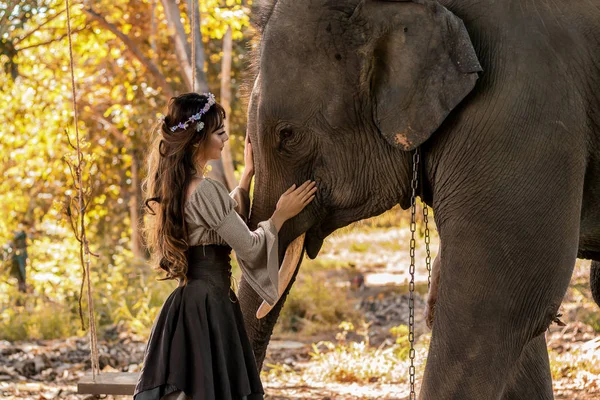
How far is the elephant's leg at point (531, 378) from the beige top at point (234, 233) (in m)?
1.04

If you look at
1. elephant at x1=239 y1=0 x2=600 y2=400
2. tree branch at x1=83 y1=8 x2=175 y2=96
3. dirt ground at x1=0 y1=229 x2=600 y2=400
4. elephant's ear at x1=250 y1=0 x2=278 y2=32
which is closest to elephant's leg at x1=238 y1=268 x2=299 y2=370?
elephant at x1=239 y1=0 x2=600 y2=400

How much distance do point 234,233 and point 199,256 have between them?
0.84 feet

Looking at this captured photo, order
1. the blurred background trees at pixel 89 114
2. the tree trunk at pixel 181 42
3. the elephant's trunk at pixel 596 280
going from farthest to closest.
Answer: the blurred background trees at pixel 89 114 → the tree trunk at pixel 181 42 → the elephant's trunk at pixel 596 280

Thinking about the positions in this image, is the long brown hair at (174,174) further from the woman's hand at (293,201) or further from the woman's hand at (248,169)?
the woman's hand at (293,201)

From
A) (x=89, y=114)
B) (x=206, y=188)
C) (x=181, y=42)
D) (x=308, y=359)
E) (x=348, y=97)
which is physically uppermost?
(x=181, y=42)

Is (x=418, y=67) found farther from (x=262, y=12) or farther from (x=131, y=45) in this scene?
(x=131, y=45)

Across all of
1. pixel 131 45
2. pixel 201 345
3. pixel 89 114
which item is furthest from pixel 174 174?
pixel 89 114

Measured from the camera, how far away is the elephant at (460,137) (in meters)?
3.47

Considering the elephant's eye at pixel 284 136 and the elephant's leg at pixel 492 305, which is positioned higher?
the elephant's eye at pixel 284 136

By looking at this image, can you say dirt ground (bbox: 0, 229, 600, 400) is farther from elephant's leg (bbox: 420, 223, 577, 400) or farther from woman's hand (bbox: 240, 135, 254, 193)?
elephant's leg (bbox: 420, 223, 577, 400)

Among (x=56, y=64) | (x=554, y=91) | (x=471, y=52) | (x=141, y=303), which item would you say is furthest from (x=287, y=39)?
(x=56, y=64)

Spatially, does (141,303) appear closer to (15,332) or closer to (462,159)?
(15,332)

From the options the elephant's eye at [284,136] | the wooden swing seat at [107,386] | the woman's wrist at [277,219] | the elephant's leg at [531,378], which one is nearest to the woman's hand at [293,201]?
the woman's wrist at [277,219]

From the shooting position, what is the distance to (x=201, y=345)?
3934mm
